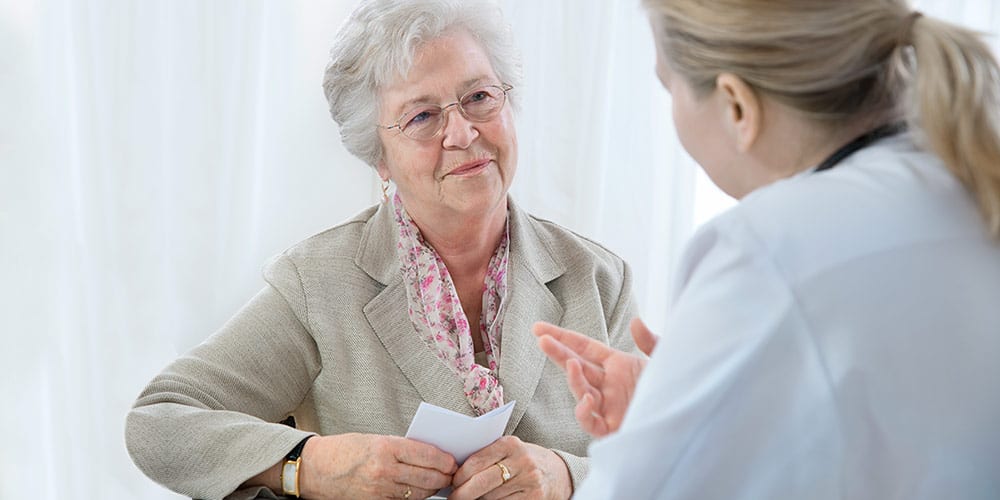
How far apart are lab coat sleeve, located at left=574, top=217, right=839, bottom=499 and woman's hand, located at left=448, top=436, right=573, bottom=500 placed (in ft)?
2.37

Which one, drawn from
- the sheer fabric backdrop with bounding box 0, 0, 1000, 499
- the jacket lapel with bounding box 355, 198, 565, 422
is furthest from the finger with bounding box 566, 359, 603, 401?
the sheer fabric backdrop with bounding box 0, 0, 1000, 499

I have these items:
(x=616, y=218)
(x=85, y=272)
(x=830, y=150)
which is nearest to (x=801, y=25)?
(x=830, y=150)

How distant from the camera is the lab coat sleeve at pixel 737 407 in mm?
1007

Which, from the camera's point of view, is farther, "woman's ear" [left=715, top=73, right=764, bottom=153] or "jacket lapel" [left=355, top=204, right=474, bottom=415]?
"jacket lapel" [left=355, top=204, right=474, bottom=415]

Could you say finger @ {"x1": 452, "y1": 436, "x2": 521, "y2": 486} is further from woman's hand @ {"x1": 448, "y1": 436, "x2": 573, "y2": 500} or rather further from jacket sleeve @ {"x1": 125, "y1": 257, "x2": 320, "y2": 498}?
jacket sleeve @ {"x1": 125, "y1": 257, "x2": 320, "y2": 498}

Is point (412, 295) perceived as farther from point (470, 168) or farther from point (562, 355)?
point (562, 355)

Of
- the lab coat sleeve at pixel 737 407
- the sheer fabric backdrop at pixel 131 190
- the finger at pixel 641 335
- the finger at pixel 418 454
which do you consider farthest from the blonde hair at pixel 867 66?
the sheer fabric backdrop at pixel 131 190

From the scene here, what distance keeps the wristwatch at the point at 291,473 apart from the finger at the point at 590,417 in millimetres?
585

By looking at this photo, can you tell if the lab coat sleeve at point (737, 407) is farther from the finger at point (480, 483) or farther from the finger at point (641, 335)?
the finger at point (480, 483)

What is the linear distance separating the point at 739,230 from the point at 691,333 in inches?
4.2

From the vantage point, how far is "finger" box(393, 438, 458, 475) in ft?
5.64

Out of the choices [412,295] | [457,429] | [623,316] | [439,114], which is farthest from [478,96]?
[457,429]

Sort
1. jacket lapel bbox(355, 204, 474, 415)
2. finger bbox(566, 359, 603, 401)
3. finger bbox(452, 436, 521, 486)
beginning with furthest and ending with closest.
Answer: jacket lapel bbox(355, 204, 474, 415), finger bbox(452, 436, 521, 486), finger bbox(566, 359, 603, 401)

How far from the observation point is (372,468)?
1737 millimetres
